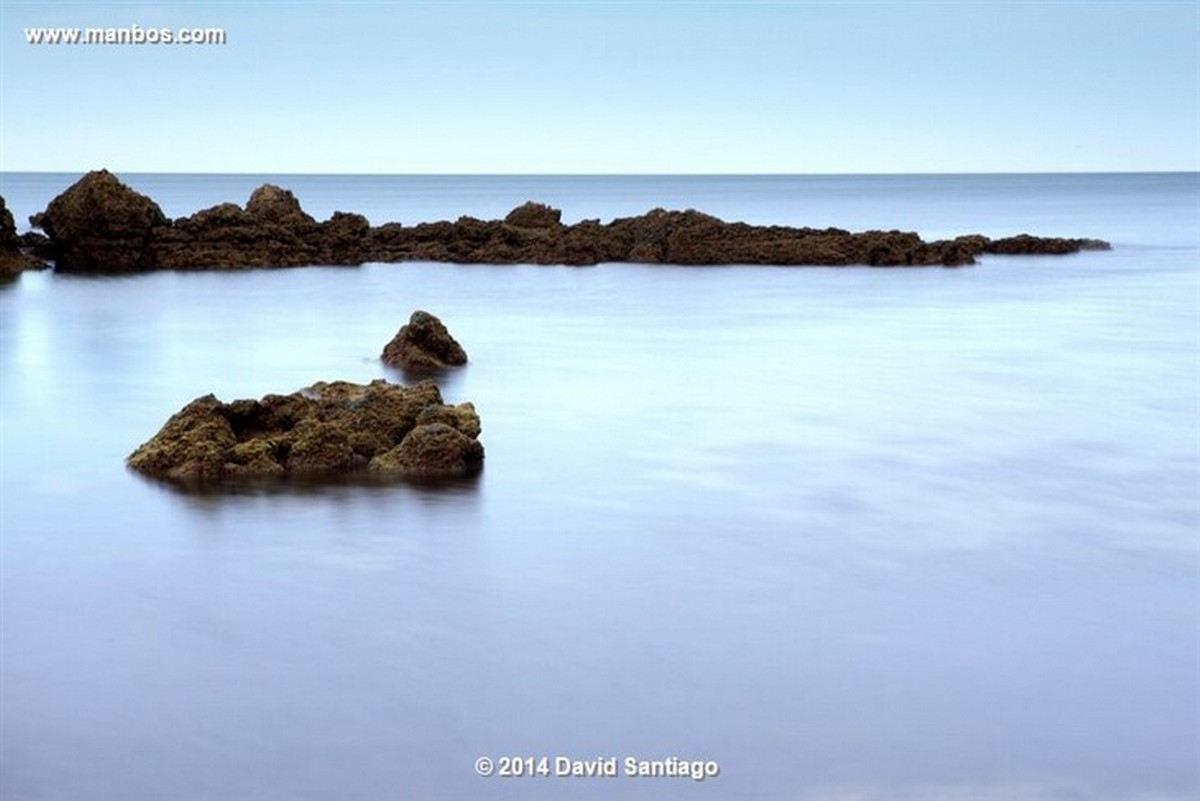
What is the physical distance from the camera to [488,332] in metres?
19.7

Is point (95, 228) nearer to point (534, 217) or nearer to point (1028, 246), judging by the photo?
point (534, 217)

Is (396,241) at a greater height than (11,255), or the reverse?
(396,241)

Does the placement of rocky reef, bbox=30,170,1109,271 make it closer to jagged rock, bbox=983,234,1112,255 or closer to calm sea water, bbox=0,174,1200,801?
jagged rock, bbox=983,234,1112,255

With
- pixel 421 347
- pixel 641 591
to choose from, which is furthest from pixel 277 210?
pixel 641 591

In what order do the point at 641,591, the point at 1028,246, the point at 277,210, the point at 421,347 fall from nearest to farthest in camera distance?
the point at 641,591 < the point at 421,347 < the point at 277,210 < the point at 1028,246

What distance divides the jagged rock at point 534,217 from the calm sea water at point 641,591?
1720cm

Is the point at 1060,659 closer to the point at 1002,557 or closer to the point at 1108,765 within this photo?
the point at 1108,765

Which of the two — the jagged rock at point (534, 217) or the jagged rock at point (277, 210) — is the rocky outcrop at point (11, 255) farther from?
the jagged rock at point (534, 217)

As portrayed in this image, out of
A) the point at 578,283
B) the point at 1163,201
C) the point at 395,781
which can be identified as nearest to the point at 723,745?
the point at 395,781

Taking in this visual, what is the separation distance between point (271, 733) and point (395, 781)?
25.9 inches

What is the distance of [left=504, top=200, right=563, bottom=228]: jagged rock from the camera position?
113 ft

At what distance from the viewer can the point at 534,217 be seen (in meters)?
34.6

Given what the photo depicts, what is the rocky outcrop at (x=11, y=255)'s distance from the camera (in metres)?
27.4

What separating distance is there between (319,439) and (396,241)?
2296 centimetres
